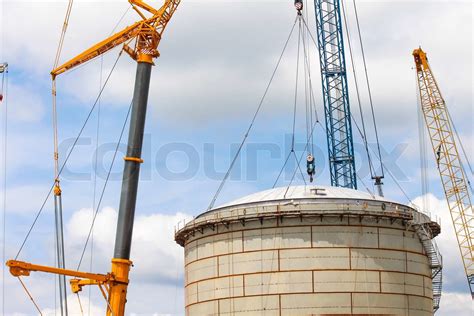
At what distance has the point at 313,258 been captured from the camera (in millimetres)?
47312

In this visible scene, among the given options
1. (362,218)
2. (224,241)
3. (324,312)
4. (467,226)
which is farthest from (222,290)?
(467,226)

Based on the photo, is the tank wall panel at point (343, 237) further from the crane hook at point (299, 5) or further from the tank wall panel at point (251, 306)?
the crane hook at point (299, 5)

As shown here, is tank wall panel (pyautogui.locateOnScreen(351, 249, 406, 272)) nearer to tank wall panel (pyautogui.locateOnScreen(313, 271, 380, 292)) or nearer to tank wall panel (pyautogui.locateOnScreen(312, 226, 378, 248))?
tank wall panel (pyautogui.locateOnScreen(312, 226, 378, 248))

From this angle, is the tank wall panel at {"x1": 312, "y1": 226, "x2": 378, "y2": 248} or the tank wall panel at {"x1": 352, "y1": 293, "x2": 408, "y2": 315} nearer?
the tank wall panel at {"x1": 352, "y1": 293, "x2": 408, "y2": 315}

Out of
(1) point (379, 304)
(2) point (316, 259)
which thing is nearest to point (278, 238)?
(2) point (316, 259)

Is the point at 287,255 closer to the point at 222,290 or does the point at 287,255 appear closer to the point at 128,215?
the point at 222,290

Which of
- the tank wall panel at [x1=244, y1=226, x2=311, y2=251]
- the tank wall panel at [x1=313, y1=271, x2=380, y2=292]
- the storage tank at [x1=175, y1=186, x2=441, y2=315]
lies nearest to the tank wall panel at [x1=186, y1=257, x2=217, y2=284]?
the storage tank at [x1=175, y1=186, x2=441, y2=315]

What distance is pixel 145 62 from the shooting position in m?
48.7

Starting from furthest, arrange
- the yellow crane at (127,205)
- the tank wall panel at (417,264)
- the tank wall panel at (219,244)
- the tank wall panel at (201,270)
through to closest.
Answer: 1. the tank wall panel at (201,270)
2. the tank wall panel at (219,244)
3. the tank wall panel at (417,264)
4. the yellow crane at (127,205)

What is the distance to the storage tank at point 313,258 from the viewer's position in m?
47.0

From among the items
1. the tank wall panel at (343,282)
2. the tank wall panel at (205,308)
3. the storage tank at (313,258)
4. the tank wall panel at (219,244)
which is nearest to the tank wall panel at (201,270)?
the storage tank at (313,258)

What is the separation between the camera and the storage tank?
46969mm

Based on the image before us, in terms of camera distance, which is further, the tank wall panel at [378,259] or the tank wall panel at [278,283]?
the tank wall panel at [378,259]

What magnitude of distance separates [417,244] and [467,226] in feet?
104
